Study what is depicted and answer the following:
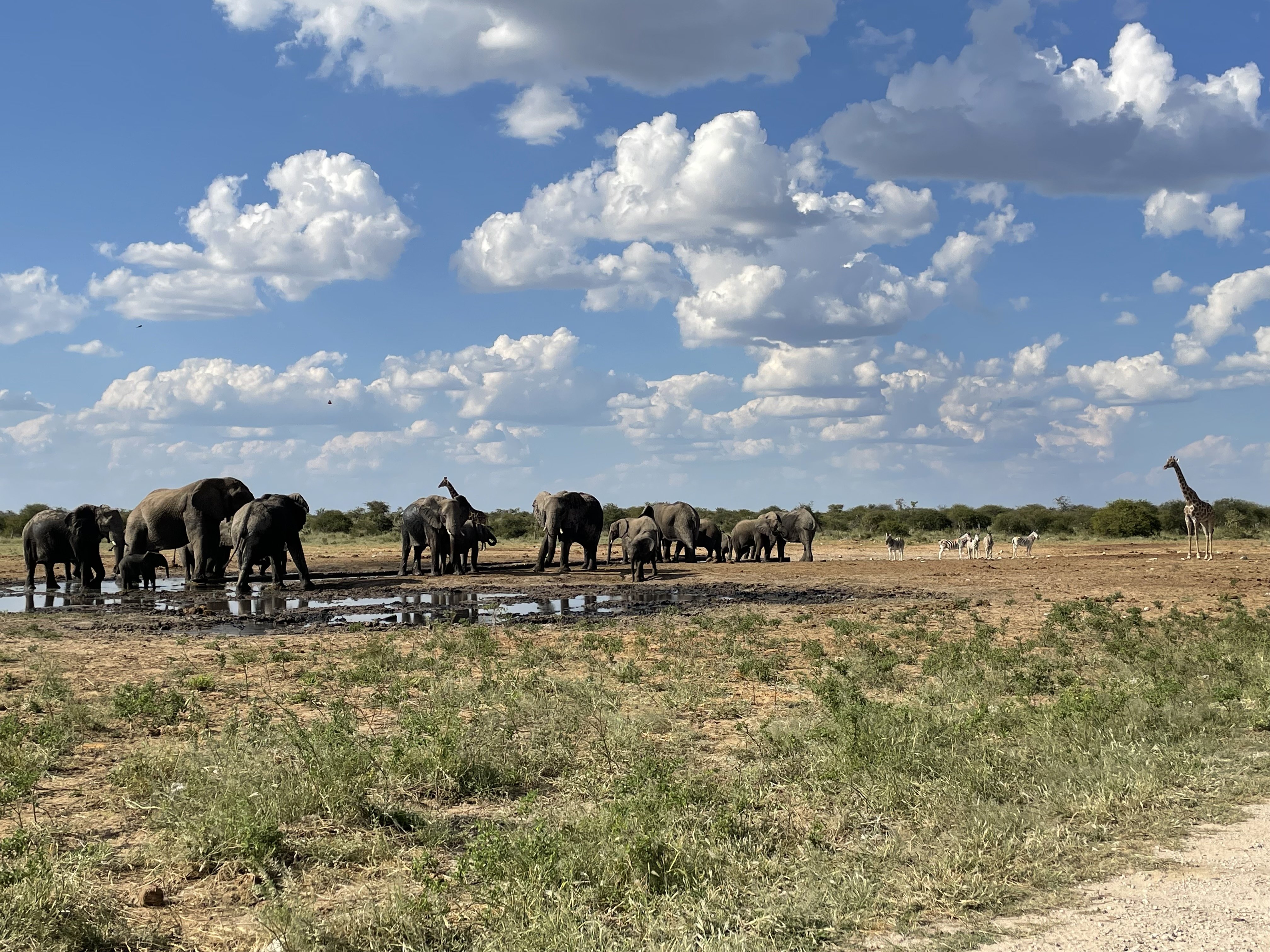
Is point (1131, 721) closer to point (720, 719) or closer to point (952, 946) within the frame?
point (720, 719)

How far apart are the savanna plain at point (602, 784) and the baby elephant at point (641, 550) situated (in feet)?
41.4

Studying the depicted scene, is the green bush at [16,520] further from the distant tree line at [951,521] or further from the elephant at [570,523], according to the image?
the elephant at [570,523]

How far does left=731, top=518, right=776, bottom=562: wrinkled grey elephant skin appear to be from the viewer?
37344 millimetres

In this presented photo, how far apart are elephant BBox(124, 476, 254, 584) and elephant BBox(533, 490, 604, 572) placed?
866 centimetres

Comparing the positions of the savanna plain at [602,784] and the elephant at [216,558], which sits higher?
the elephant at [216,558]

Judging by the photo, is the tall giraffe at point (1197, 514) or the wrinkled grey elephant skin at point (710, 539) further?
the wrinkled grey elephant skin at point (710, 539)

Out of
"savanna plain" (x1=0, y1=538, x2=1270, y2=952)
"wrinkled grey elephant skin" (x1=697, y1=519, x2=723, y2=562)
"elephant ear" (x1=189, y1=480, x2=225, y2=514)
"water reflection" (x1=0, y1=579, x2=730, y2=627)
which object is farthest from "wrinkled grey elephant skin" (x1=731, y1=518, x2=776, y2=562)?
"savanna plain" (x1=0, y1=538, x2=1270, y2=952)

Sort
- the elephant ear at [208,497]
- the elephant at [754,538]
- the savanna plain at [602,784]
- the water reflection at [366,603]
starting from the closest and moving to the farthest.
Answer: the savanna plain at [602,784] → the water reflection at [366,603] → the elephant ear at [208,497] → the elephant at [754,538]

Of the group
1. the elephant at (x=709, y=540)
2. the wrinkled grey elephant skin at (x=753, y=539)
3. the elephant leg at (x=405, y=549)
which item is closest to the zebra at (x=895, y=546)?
the wrinkled grey elephant skin at (x=753, y=539)

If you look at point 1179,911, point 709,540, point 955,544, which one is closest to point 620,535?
point 709,540

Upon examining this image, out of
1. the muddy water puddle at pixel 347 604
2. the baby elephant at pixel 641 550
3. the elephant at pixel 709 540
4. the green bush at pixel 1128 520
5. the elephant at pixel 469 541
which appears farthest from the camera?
the green bush at pixel 1128 520

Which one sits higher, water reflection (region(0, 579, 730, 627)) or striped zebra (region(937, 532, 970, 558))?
striped zebra (region(937, 532, 970, 558))

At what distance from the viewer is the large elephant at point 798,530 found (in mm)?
36438

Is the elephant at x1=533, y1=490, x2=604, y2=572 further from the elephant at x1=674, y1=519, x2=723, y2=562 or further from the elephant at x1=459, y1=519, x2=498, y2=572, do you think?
the elephant at x1=674, y1=519, x2=723, y2=562
